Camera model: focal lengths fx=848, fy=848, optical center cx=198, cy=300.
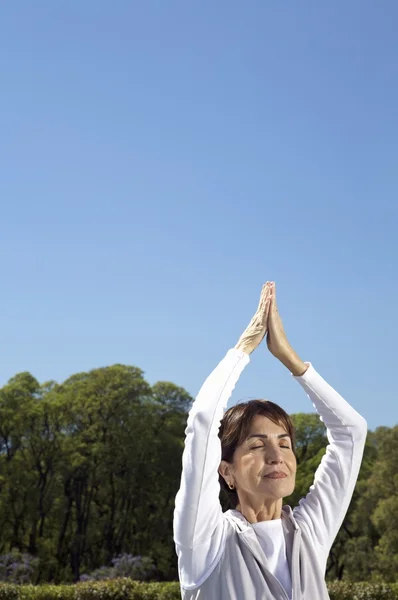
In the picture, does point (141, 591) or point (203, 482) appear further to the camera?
point (141, 591)

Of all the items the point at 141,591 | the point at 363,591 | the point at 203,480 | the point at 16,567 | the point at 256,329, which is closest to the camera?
the point at 203,480

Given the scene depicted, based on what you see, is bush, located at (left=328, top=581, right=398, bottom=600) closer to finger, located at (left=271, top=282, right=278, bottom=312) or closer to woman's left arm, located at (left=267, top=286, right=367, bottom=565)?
woman's left arm, located at (left=267, top=286, right=367, bottom=565)

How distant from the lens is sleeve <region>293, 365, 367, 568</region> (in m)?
2.14

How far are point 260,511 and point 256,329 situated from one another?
0.45m

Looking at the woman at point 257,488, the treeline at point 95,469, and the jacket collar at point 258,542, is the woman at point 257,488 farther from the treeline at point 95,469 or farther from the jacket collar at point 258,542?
the treeline at point 95,469

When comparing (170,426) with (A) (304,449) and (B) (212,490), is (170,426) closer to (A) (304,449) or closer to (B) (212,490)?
(A) (304,449)

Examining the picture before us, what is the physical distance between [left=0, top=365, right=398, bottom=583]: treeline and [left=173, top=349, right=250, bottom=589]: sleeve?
25.1 meters

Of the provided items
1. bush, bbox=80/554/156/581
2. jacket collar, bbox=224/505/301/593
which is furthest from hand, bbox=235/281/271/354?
bush, bbox=80/554/156/581

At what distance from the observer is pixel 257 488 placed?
6.76ft

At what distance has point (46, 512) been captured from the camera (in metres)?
28.2

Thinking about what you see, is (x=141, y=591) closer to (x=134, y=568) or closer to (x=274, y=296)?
(x=274, y=296)

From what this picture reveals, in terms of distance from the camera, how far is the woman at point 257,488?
6.27 ft

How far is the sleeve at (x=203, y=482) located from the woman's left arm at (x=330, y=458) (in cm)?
22

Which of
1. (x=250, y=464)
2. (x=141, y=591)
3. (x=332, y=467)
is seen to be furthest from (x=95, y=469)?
(x=250, y=464)
